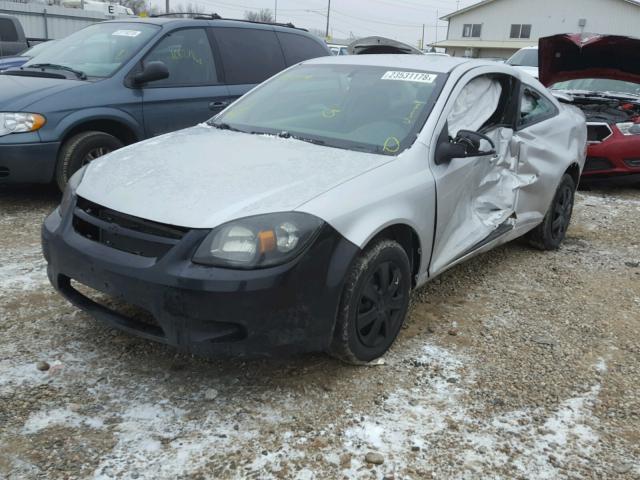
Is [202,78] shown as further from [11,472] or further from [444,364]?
[11,472]

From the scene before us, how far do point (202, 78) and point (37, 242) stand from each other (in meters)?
2.38

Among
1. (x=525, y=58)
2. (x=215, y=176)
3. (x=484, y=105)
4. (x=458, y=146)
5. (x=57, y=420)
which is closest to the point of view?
(x=57, y=420)

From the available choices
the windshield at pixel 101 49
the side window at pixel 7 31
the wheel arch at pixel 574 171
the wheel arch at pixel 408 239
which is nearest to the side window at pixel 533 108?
the wheel arch at pixel 574 171

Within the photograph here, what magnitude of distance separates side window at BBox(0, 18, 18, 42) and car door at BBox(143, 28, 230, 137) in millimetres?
8203

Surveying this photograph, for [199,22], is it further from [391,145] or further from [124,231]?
[124,231]

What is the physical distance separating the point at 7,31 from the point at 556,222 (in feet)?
38.2

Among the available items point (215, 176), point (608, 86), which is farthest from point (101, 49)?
point (608, 86)

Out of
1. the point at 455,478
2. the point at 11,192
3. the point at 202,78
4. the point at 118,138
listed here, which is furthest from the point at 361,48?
the point at 455,478

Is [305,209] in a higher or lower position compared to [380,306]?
higher

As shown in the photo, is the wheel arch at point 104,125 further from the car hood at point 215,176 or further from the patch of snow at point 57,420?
the patch of snow at point 57,420

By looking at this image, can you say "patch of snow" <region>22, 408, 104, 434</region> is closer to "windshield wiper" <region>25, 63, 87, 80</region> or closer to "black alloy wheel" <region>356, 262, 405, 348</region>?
"black alloy wheel" <region>356, 262, 405, 348</region>

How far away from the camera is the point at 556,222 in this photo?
16.5ft

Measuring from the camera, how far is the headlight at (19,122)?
492cm

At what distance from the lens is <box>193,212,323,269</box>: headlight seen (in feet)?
8.11
